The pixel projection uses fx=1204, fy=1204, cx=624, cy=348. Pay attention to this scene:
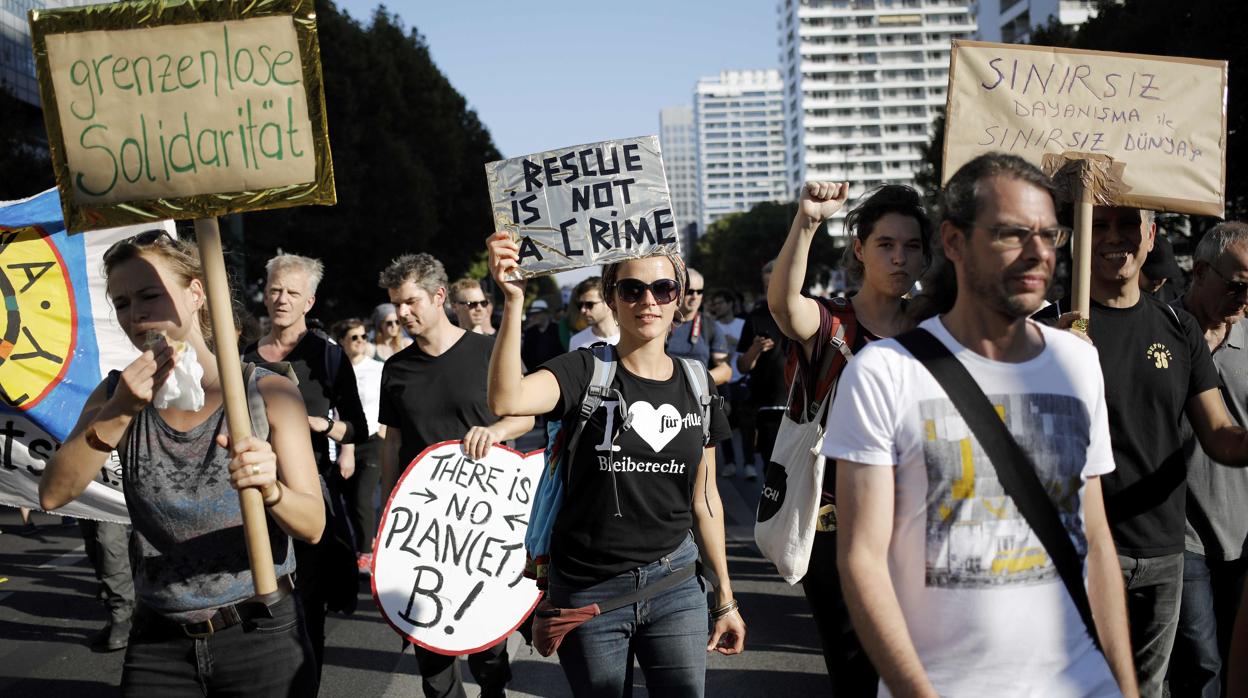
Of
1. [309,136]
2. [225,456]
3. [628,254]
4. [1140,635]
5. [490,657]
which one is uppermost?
[309,136]

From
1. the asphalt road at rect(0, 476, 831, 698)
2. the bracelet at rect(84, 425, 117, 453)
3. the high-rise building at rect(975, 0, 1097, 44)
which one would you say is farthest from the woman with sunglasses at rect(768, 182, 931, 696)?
the high-rise building at rect(975, 0, 1097, 44)

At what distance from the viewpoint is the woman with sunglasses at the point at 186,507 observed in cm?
293

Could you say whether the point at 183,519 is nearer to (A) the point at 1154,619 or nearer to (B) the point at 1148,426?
(B) the point at 1148,426

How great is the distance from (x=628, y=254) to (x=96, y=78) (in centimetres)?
164

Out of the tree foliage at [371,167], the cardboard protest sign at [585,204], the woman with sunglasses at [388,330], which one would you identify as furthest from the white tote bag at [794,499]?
the tree foliage at [371,167]

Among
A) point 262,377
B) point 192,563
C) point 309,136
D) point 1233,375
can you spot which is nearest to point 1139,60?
point 1233,375

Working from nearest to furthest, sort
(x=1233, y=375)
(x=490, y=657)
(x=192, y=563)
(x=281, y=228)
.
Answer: (x=192, y=563) < (x=1233, y=375) < (x=490, y=657) < (x=281, y=228)

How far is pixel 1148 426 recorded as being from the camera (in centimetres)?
358

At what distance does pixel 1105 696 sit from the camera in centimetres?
232

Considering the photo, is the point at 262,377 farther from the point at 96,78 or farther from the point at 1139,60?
the point at 1139,60

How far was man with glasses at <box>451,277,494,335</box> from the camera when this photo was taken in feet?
27.8

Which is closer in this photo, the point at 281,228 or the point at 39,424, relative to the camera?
the point at 39,424

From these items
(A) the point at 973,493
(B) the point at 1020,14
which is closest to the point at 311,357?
(A) the point at 973,493

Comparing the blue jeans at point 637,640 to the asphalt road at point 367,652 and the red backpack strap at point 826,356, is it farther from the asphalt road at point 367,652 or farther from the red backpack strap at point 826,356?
the asphalt road at point 367,652
